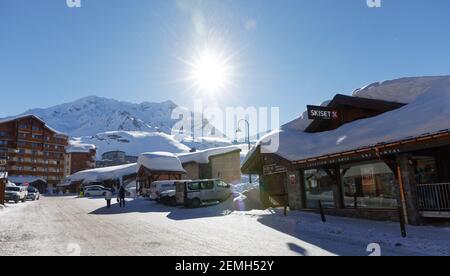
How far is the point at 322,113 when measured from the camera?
68.6 feet

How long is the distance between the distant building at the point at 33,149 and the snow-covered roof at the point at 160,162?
218ft

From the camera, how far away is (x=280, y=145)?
22250 mm

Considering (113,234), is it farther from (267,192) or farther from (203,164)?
(203,164)

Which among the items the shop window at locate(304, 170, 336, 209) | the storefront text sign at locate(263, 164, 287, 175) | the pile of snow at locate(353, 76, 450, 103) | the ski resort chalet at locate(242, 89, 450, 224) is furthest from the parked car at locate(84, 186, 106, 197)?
the pile of snow at locate(353, 76, 450, 103)

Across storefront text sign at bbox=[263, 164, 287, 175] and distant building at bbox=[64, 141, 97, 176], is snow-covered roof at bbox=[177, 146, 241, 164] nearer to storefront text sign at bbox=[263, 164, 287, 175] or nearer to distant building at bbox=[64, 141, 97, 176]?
storefront text sign at bbox=[263, 164, 287, 175]

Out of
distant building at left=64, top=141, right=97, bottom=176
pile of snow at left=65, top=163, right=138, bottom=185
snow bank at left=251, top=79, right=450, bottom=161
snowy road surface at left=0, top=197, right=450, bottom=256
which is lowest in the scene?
snowy road surface at left=0, top=197, right=450, bottom=256

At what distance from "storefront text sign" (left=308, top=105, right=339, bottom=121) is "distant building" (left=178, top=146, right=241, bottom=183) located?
105 feet

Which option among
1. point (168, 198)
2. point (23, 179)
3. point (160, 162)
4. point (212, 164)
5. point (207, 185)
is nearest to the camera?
point (207, 185)

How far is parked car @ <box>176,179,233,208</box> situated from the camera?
25266 mm

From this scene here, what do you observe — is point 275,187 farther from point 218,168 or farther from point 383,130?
point 218,168

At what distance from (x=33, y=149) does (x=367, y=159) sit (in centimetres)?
10588

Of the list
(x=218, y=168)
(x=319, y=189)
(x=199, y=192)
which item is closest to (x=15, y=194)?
(x=199, y=192)

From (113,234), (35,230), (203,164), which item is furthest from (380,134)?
(203,164)
